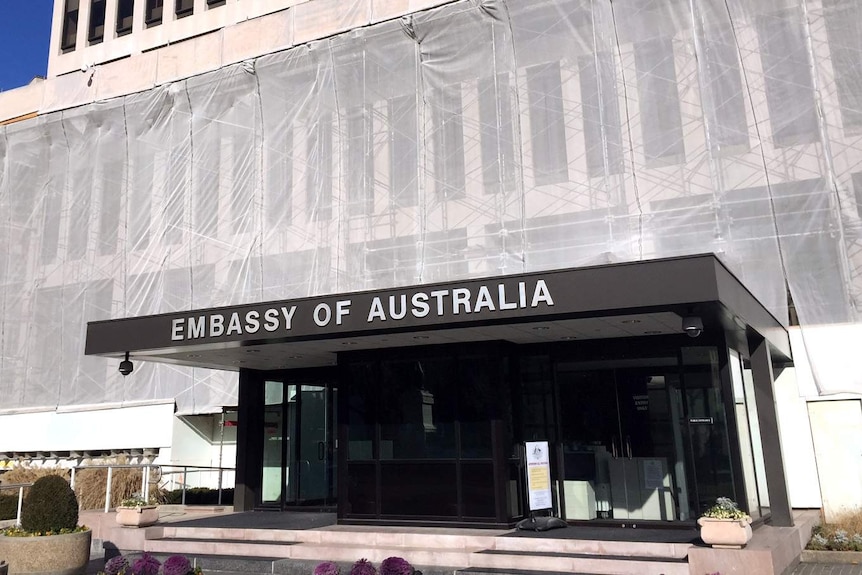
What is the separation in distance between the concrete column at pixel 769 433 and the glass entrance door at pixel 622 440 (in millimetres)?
1649

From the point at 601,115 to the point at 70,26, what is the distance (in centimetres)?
2759

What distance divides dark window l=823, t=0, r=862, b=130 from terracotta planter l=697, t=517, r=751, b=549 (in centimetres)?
941

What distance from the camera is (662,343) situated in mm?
12805

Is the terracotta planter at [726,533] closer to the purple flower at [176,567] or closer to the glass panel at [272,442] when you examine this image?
the purple flower at [176,567]

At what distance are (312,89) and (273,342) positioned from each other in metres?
9.10

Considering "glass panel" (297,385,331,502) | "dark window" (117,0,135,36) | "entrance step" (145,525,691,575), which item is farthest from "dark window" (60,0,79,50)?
"entrance step" (145,525,691,575)

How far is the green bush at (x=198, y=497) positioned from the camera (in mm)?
19625

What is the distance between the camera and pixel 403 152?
17969mm

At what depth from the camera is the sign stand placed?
11.8 meters

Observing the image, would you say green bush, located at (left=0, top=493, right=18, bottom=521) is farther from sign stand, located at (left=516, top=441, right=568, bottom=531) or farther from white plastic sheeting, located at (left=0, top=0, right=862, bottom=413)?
sign stand, located at (left=516, top=441, right=568, bottom=531)

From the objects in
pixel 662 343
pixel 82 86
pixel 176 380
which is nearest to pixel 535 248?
pixel 662 343

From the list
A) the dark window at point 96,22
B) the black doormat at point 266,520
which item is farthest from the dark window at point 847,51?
the dark window at point 96,22

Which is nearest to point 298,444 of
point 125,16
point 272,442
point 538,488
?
point 272,442

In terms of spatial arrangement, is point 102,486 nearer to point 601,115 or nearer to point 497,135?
point 497,135
